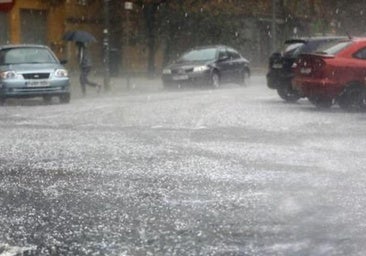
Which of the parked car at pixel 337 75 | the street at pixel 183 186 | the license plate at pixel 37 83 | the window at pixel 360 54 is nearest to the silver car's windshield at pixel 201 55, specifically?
the license plate at pixel 37 83

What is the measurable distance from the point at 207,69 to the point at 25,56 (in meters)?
8.34

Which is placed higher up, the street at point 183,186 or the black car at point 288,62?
the black car at point 288,62

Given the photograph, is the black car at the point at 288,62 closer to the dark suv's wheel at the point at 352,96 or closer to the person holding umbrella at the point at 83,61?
the dark suv's wheel at the point at 352,96

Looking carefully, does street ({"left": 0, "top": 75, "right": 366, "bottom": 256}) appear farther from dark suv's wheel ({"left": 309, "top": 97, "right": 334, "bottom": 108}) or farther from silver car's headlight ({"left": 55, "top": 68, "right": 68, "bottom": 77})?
silver car's headlight ({"left": 55, "top": 68, "right": 68, "bottom": 77})

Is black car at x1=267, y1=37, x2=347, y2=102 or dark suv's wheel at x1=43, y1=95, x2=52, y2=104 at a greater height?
A: black car at x1=267, y1=37, x2=347, y2=102

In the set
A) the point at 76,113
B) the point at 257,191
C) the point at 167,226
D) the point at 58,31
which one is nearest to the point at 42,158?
the point at 257,191

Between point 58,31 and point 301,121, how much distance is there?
24460 millimetres

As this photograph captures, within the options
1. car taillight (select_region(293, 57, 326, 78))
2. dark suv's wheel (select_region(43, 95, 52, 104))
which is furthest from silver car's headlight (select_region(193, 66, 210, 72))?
car taillight (select_region(293, 57, 326, 78))

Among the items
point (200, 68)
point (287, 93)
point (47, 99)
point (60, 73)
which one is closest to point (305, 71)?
point (287, 93)

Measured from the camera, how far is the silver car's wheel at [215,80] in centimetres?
2998

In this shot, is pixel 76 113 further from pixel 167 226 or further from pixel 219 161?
pixel 167 226

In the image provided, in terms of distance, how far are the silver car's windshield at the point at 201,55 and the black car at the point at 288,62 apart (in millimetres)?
8736

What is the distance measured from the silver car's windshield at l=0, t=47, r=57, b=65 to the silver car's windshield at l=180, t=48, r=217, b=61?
832 centimetres

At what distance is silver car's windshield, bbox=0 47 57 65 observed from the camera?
2245 cm
